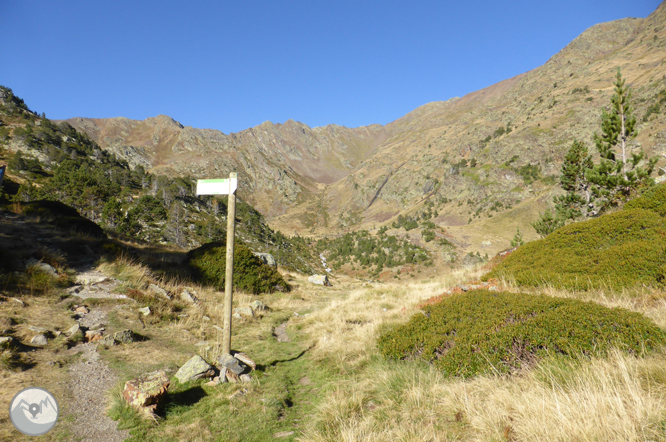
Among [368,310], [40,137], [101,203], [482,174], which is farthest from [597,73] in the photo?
[40,137]

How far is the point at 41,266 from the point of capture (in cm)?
930

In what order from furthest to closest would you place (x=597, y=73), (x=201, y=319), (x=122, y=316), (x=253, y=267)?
(x=597, y=73), (x=253, y=267), (x=201, y=319), (x=122, y=316)

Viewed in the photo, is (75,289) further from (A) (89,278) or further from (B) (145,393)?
(B) (145,393)

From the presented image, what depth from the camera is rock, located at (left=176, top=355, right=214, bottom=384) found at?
5.48 meters

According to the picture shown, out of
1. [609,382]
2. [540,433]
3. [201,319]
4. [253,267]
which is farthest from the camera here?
[253,267]

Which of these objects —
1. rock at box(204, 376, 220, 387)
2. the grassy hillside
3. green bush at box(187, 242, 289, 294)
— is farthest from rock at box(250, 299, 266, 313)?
the grassy hillside

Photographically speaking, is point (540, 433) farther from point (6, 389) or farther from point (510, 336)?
point (6, 389)

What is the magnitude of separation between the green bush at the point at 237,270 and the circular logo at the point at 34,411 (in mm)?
11512

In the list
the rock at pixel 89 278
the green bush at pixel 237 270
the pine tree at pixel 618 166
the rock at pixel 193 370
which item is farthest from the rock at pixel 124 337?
the pine tree at pixel 618 166

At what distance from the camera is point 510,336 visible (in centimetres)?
492

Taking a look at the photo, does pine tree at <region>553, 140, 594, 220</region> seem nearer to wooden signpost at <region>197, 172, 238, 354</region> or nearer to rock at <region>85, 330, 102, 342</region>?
wooden signpost at <region>197, 172, 238, 354</region>

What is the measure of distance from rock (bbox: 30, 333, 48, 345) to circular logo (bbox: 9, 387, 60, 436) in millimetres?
3804

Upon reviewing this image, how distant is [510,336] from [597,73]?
138 meters

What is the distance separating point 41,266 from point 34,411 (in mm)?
9164
